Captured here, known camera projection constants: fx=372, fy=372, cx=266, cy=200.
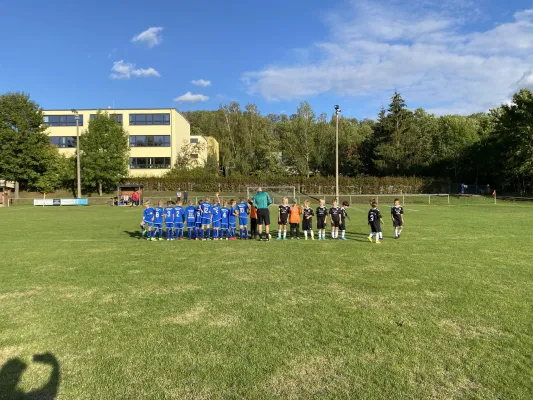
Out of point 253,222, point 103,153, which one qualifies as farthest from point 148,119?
point 253,222

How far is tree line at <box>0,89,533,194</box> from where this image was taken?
44812 mm

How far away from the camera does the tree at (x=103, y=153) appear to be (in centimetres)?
4669

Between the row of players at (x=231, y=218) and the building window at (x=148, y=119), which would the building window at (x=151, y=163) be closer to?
the building window at (x=148, y=119)

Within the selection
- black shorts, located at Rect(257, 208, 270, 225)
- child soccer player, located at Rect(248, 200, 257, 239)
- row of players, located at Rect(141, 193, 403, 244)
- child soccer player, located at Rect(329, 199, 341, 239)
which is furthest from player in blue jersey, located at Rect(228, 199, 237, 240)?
child soccer player, located at Rect(329, 199, 341, 239)

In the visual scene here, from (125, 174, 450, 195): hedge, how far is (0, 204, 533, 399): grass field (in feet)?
137

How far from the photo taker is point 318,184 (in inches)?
2026

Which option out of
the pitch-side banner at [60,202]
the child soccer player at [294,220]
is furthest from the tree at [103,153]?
the child soccer player at [294,220]

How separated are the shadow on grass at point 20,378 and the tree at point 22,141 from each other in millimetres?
48848

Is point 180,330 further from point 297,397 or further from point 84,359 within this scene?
point 297,397

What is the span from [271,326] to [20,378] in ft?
9.33

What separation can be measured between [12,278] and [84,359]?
483 cm

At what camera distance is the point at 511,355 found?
4137 mm

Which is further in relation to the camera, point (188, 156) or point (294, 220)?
point (188, 156)

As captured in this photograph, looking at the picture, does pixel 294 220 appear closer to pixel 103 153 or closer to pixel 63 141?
pixel 103 153
